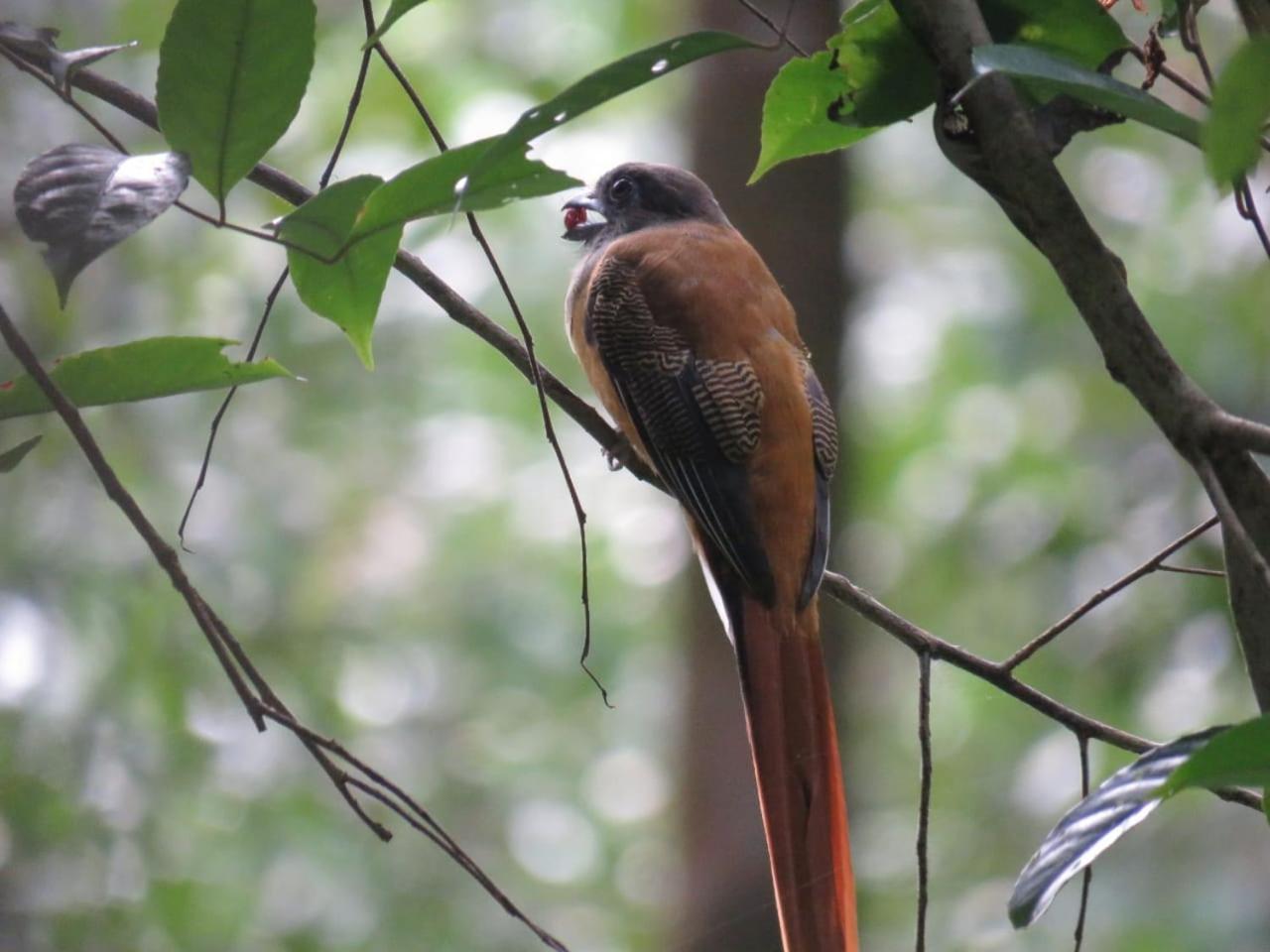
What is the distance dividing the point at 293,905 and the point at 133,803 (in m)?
0.78

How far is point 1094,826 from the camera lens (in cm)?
119

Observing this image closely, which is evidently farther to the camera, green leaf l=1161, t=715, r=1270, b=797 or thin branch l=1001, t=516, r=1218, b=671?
thin branch l=1001, t=516, r=1218, b=671

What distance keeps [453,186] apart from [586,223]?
2.36m

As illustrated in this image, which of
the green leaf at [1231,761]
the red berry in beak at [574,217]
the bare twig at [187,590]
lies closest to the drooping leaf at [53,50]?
the bare twig at [187,590]

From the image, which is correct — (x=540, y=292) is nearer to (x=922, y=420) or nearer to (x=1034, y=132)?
(x=922, y=420)

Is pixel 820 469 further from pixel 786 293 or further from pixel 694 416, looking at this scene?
A: pixel 786 293

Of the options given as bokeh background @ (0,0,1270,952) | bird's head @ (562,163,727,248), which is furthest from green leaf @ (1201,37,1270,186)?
bokeh background @ (0,0,1270,952)

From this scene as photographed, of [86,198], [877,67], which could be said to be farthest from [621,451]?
→ [86,198]

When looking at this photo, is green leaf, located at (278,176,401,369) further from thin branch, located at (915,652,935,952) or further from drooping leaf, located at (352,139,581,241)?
thin branch, located at (915,652,935,952)

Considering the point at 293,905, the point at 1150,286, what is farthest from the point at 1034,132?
the point at 1150,286

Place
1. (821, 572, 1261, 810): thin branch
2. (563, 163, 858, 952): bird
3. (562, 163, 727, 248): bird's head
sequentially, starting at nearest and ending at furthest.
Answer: (821, 572, 1261, 810): thin branch → (563, 163, 858, 952): bird → (562, 163, 727, 248): bird's head

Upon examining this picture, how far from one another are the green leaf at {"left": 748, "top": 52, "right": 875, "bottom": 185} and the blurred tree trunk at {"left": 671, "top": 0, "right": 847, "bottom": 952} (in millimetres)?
3088

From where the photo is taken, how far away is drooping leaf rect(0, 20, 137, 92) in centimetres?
122

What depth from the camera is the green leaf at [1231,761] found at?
93 cm
